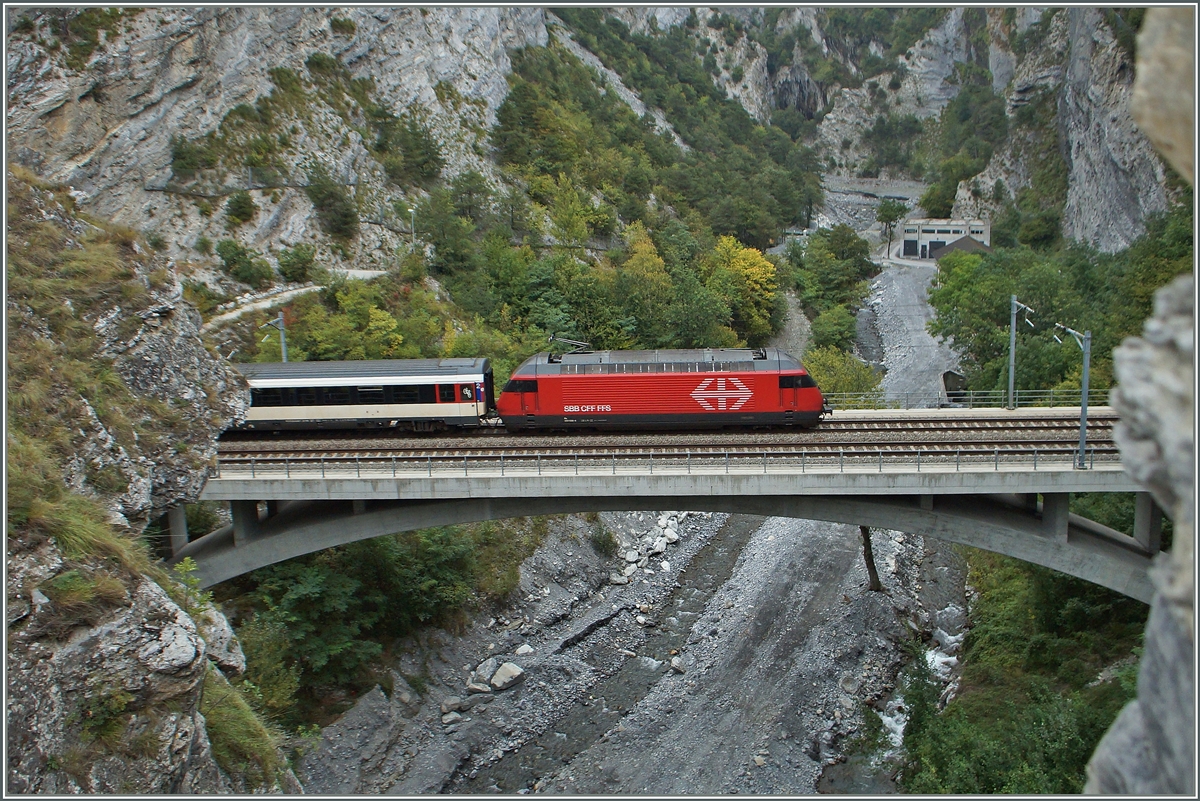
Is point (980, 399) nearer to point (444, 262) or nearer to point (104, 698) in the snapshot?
point (444, 262)

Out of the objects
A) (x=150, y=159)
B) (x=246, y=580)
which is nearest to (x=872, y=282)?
(x=150, y=159)

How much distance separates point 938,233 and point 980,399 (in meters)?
57.7

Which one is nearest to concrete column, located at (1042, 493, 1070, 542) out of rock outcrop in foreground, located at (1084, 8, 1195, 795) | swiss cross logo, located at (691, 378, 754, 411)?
swiss cross logo, located at (691, 378, 754, 411)

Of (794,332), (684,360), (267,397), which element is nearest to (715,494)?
(684,360)

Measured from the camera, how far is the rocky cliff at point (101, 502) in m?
12.5

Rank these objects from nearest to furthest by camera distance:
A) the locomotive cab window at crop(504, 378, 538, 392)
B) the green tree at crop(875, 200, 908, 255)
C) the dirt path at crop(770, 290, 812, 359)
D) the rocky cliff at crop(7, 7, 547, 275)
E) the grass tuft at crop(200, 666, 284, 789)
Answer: the grass tuft at crop(200, 666, 284, 789) → the locomotive cab window at crop(504, 378, 538, 392) → the rocky cliff at crop(7, 7, 547, 275) → the dirt path at crop(770, 290, 812, 359) → the green tree at crop(875, 200, 908, 255)

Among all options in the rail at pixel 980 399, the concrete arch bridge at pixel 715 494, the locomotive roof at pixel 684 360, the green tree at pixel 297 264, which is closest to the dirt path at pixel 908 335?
the rail at pixel 980 399

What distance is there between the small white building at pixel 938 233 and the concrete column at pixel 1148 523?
68.3 metres

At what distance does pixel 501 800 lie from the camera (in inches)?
540

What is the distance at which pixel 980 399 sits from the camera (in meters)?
33.4

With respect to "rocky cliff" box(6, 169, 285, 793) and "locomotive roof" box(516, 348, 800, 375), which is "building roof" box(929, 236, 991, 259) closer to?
"locomotive roof" box(516, 348, 800, 375)

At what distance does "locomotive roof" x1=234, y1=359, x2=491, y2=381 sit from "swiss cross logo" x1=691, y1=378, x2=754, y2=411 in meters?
7.65

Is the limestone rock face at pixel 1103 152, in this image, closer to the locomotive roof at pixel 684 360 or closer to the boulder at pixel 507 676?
the locomotive roof at pixel 684 360

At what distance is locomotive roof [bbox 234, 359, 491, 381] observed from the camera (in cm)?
2681
